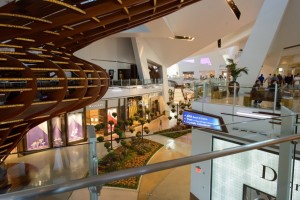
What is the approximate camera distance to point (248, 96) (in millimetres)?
7781

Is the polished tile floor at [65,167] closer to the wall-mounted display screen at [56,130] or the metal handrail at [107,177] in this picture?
the metal handrail at [107,177]

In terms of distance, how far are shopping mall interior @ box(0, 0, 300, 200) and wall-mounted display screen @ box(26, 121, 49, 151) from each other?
2.4 inches

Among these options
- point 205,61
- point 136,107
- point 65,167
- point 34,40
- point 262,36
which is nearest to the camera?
point 65,167

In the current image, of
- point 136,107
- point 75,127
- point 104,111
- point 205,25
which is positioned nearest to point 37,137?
point 75,127

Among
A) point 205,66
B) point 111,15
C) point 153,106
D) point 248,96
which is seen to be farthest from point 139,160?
point 205,66

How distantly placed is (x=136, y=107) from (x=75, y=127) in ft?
22.4

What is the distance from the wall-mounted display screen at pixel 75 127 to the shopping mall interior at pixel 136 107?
7cm

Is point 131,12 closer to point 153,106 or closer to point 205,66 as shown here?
point 153,106

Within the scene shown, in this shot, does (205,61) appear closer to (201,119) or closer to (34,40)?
(201,119)

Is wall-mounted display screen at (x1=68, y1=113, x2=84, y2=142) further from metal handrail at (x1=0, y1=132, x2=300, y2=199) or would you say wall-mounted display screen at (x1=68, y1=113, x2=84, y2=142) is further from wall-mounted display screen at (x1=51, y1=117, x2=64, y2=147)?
metal handrail at (x1=0, y1=132, x2=300, y2=199)

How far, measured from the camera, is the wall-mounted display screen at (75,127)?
50.6 feet

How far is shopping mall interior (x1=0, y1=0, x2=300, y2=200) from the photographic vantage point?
5.69 ft

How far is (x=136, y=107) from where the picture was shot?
21406 mm

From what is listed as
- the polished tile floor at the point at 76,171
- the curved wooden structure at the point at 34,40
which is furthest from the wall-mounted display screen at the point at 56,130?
the polished tile floor at the point at 76,171
